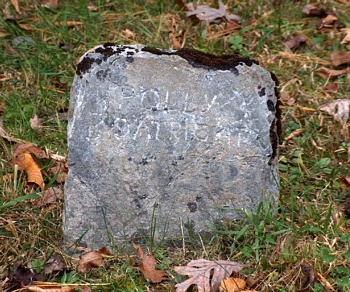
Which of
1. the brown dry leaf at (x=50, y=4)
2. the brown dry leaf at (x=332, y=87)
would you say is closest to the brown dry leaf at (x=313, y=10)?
the brown dry leaf at (x=332, y=87)

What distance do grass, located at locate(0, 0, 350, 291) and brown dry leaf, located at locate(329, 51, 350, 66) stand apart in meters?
0.07

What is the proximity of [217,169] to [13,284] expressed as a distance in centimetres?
102

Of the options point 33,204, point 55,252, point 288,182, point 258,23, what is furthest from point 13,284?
point 258,23

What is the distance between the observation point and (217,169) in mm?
2738

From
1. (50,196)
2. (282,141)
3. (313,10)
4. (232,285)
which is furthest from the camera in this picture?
(313,10)

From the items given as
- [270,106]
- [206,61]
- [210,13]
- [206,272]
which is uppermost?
[206,61]

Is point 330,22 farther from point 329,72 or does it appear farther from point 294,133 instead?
point 294,133

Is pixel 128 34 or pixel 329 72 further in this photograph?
pixel 128 34

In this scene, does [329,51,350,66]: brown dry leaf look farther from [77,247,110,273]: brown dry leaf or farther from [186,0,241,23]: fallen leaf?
[77,247,110,273]: brown dry leaf

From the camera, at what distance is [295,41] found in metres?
4.17

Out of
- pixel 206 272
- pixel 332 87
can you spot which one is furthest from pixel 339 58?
pixel 206 272

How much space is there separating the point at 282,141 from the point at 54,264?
146 cm

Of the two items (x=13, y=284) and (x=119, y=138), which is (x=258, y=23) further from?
(x=13, y=284)

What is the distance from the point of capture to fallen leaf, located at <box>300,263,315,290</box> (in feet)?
8.50
